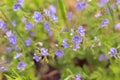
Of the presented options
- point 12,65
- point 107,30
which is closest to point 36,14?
point 12,65

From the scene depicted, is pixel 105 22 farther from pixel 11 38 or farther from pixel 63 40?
pixel 11 38

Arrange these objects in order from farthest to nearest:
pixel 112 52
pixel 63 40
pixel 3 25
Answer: pixel 3 25 < pixel 63 40 < pixel 112 52

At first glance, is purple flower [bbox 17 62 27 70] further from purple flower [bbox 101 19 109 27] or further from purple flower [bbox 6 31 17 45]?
purple flower [bbox 101 19 109 27]

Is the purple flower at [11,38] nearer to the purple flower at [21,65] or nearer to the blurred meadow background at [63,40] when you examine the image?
the blurred meadow background at [63,40]

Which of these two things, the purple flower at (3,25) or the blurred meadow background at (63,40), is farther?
the purple flower at (3,25)

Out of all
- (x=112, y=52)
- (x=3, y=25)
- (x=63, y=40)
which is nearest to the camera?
(x=112, y=52)

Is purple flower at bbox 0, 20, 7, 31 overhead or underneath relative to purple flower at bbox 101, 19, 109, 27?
overhead

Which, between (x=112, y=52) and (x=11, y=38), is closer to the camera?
(x=112, y=52)

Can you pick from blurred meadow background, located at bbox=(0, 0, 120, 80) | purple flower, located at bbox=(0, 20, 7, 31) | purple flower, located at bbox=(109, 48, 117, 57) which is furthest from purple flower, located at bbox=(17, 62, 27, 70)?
purple flower, located at bbox=(109, 48, 117, 57)

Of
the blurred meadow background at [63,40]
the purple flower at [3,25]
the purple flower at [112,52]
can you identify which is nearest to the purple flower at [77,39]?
the blurred meadow background at [63,40]

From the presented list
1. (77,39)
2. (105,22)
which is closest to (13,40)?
(77,39)

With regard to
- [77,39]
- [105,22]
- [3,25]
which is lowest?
[77,39]

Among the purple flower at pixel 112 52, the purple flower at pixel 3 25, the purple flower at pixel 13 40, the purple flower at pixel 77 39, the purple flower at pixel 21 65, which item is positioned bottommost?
the purple flower at pixel 112 52
